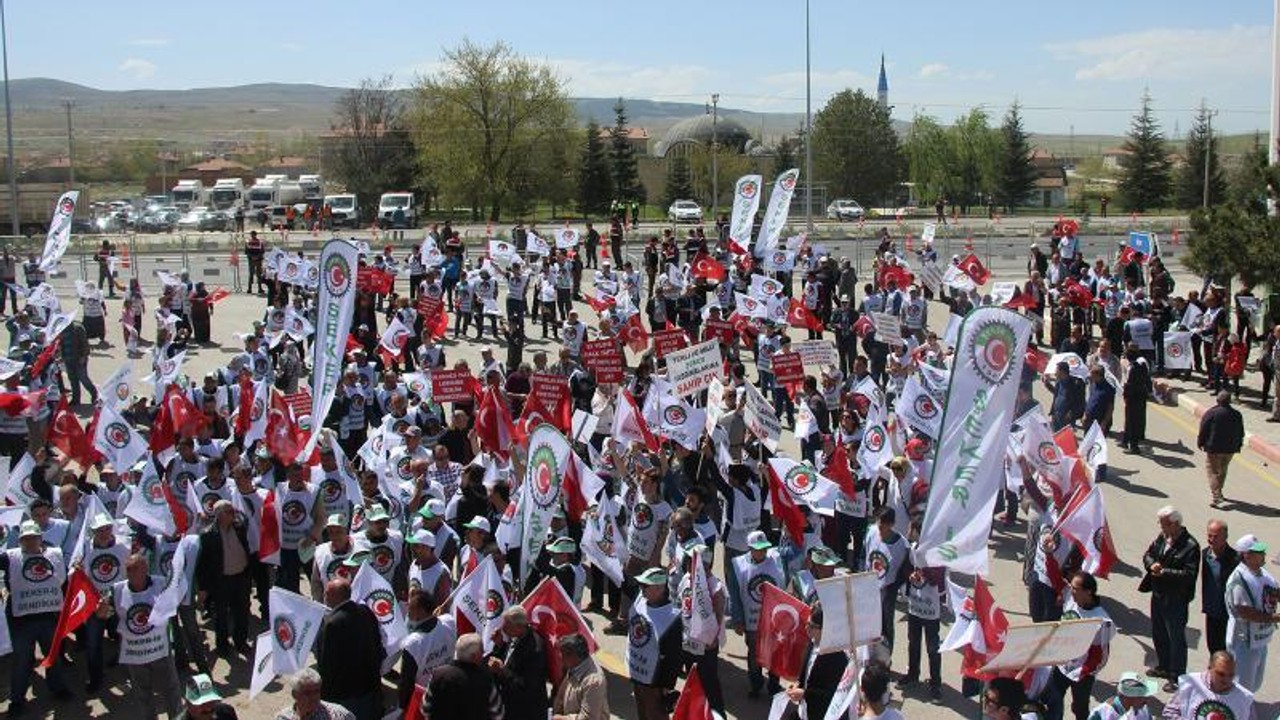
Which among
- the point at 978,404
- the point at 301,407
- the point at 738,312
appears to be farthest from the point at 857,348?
the point at 978,404

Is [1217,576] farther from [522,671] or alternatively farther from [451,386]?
[451,386]

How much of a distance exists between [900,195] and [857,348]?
8366cm

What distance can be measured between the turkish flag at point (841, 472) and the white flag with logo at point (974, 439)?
3.90 m

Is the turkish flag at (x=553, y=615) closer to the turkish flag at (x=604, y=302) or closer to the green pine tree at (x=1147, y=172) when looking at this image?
the turkish flag at (x=604, y=302)

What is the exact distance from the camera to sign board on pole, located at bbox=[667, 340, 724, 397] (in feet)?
50.5

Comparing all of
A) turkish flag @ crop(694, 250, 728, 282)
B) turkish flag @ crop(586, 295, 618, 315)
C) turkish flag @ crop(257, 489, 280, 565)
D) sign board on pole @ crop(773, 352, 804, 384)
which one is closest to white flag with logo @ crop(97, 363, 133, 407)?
turkish flag @ crop(257, 489, 280, 565)

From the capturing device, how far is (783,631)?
386 inches

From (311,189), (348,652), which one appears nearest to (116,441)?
(348,652)

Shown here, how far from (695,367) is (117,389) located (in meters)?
6.75

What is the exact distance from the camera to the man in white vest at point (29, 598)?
10383mm

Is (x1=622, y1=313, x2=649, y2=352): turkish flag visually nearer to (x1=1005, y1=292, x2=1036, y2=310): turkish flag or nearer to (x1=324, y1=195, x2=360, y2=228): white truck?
(x1=1005, y1=292, x2=1036, y2=310): turkish flag

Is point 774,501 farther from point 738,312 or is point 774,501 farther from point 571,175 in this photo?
point 571,175

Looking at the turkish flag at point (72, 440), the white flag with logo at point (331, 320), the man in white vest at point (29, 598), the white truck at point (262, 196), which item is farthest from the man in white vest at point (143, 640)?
the white truck at point (262, 196)

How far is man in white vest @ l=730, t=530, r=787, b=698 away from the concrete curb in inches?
Answer: 453
